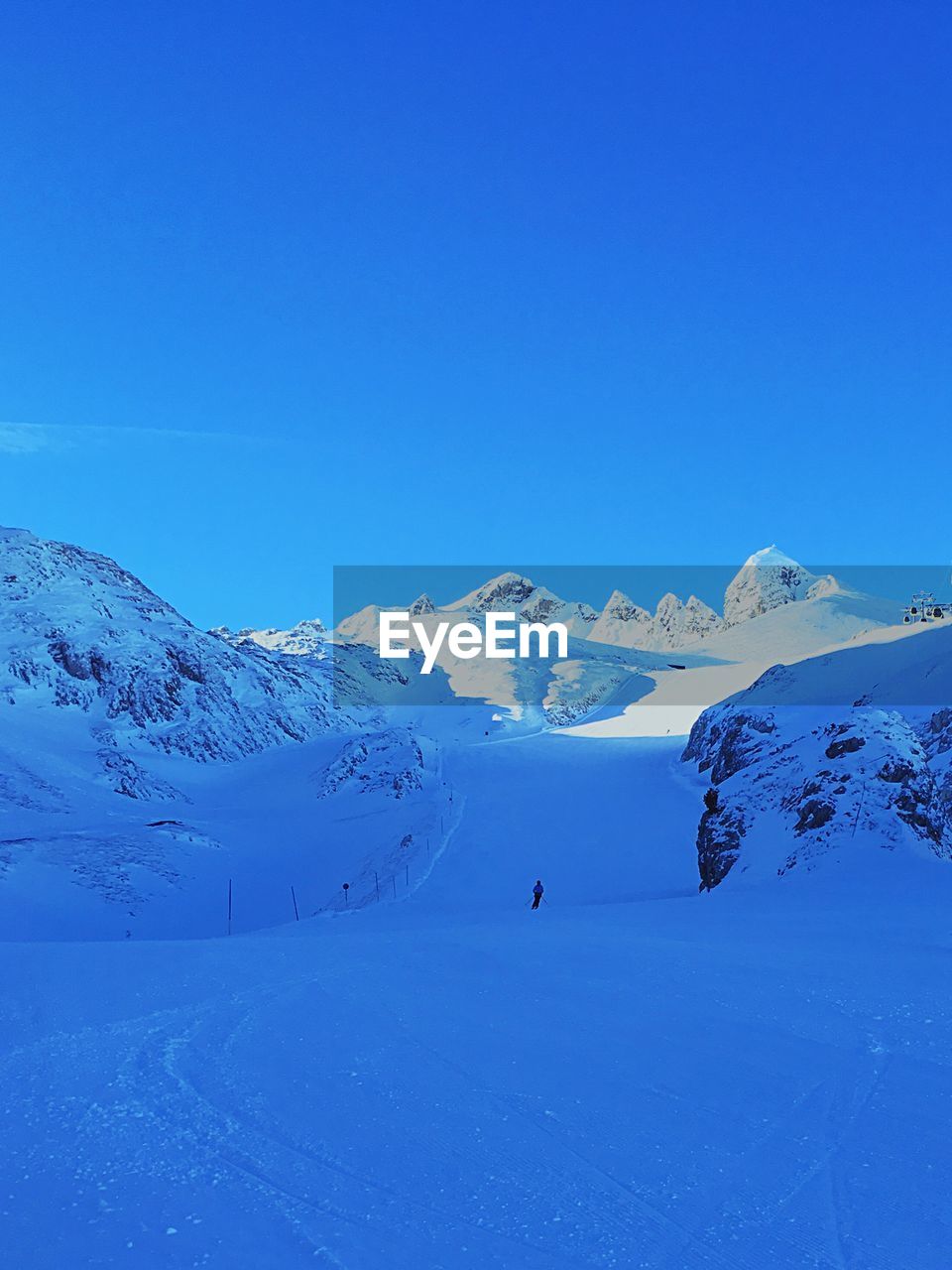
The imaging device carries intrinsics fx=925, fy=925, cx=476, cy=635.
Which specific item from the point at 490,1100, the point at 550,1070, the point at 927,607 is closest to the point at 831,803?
the point at 550,1070

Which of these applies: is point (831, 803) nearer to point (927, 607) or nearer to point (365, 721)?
point (927, 607)

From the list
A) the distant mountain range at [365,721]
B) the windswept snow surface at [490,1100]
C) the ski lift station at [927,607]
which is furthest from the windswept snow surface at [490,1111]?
the ski lift station at [927,607]

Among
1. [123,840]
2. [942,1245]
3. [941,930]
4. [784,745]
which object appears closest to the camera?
[942,1245]

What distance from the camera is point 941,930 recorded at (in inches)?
492

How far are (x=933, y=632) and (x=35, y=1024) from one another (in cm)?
5843

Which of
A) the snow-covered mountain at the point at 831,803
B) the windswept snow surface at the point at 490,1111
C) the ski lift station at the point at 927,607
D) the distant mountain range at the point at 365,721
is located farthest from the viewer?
the ski lift station at the point at 927,607

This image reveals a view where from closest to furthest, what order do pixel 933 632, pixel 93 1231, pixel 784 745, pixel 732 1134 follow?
1. pixel 93 1231
2. pixel 732 1134
3. pixel 784 745
4. pixel 933 632

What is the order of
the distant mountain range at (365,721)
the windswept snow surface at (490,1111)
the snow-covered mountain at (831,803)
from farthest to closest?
the distant mountain range at (365,721) → the snow-covered mountain at (831,803) → the windswept snow surface at (490,1111)

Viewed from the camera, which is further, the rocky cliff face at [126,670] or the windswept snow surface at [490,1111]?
the rocky cliff face at [126,670]

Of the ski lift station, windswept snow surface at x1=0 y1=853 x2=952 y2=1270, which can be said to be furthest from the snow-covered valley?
the ski lift station

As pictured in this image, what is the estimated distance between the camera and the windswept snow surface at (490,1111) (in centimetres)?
493

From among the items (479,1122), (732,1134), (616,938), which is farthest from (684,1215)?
(616,938)

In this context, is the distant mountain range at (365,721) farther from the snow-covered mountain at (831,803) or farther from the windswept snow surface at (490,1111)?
the windswept snow surface at (490,1111)

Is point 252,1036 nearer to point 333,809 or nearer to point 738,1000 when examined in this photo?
point 738,1000
